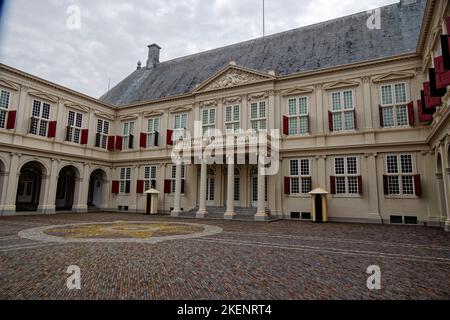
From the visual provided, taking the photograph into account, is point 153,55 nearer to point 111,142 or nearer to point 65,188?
point 111,142

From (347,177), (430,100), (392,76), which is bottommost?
(347,177)

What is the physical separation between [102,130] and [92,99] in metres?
2.86

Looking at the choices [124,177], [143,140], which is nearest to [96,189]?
[124,177]

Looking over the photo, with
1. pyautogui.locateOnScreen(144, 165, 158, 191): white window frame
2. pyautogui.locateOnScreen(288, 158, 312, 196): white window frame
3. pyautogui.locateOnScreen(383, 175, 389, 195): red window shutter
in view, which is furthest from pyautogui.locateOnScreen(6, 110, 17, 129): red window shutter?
pyautogui.locateOnScreen(383, 175, 389, 195): red window shutter

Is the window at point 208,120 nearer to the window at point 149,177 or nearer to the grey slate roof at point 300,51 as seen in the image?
the grey slate roof at point 300,51

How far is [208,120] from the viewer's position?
851 inches

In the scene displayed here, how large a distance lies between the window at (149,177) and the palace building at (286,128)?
0.42 ft

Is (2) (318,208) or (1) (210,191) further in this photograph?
(1) (210,191)

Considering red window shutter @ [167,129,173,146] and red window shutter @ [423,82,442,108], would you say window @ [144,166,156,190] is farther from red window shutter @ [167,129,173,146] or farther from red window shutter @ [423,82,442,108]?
red window shutter @ [423,82,442,108]

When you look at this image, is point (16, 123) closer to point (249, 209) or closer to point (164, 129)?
point (164, 129)

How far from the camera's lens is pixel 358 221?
16.3 meters

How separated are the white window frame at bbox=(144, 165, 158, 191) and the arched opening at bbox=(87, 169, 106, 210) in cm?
433

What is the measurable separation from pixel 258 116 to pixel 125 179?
13.3m

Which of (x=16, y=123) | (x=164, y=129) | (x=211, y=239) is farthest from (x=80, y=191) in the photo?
(x=211, y=239)
